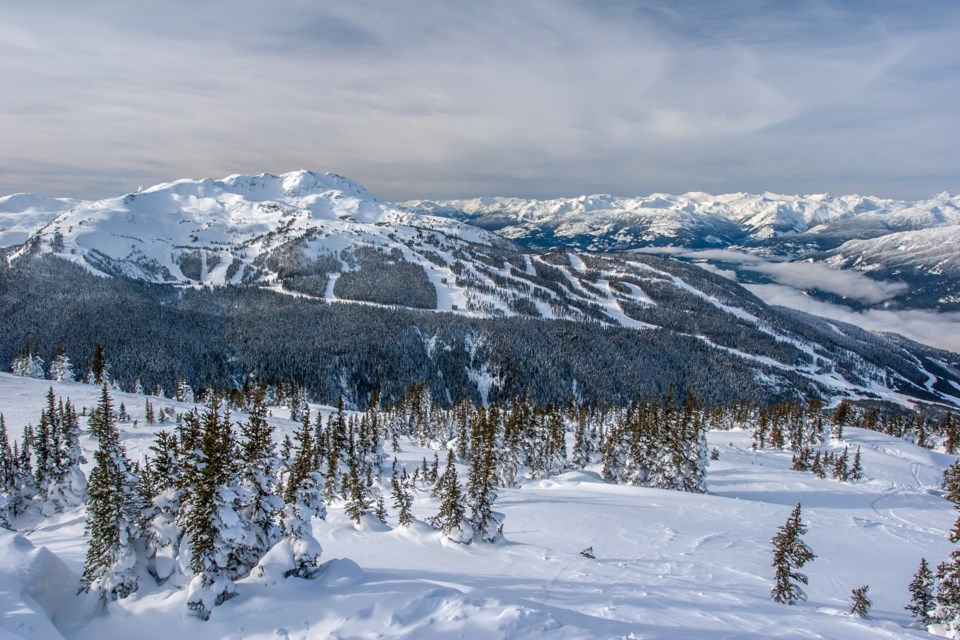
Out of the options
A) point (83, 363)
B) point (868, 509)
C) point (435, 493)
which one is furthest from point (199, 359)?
point (868, 509)

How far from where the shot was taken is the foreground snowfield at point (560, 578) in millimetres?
13656

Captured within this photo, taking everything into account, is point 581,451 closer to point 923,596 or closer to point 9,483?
point 923,596

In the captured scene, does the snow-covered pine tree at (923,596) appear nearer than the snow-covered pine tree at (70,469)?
Yes

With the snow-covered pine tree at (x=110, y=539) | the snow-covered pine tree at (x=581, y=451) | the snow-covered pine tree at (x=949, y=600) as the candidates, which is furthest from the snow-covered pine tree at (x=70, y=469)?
the snow-covered pine tree at (x=581, y=451)

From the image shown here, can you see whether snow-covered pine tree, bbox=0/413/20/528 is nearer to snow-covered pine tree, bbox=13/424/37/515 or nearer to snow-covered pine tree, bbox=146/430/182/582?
snow-covered pine tree, bbox=13/424/37/515

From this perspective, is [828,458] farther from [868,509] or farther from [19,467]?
[19,467]

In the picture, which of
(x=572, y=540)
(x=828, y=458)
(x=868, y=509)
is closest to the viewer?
(x=572, y=540)

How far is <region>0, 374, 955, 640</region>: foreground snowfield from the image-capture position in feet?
44.8

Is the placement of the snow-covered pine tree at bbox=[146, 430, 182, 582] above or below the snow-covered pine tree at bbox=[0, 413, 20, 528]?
above

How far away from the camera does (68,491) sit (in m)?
41.5

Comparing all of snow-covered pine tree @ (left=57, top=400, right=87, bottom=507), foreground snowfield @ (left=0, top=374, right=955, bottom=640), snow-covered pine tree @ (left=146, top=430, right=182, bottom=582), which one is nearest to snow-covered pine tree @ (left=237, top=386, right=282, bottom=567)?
foreground snowfield @ (left=0, top=374, right=955, bottom=640)

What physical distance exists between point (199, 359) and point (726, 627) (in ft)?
607

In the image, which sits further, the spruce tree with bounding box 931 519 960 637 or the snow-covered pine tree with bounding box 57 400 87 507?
the snow-covered pine tree with bounding box 57 400 87 507

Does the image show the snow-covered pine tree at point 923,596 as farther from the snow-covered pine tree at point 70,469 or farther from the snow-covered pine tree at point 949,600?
the snow-covered pine tree at point 70,469
